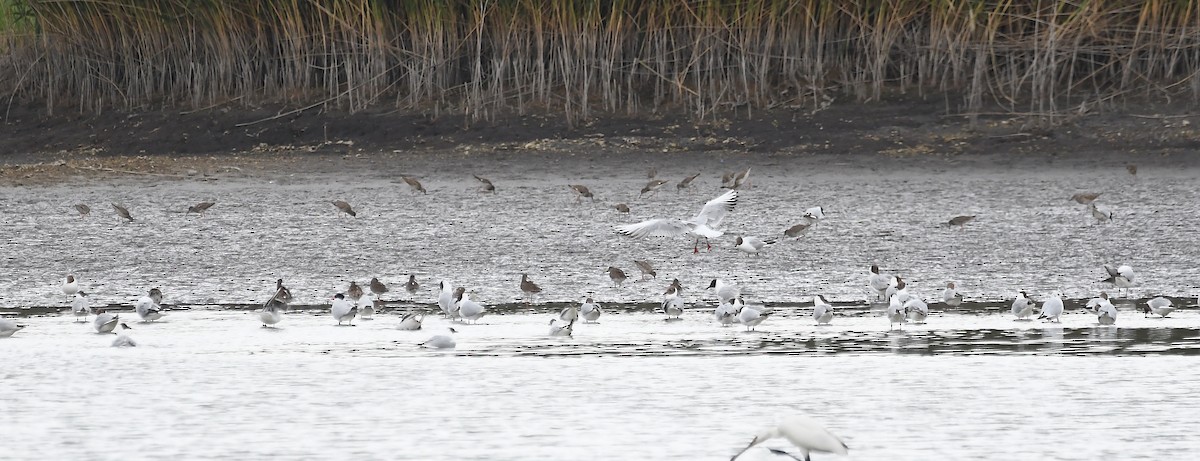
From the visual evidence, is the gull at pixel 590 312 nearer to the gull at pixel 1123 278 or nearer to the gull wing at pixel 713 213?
the gull wing at pixel 713 213

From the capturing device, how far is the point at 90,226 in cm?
1434

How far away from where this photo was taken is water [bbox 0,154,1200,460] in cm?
706

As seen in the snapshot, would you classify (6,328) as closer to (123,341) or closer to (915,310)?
(123,341)

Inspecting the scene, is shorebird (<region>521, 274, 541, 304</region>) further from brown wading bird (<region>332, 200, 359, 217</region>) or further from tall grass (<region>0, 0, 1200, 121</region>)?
tall grass (<region>0, 0, 1200, 121</region>)

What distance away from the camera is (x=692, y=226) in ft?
42.8

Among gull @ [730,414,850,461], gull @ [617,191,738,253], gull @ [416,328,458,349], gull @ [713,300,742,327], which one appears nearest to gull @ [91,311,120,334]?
gull @ [416,328,458,349]

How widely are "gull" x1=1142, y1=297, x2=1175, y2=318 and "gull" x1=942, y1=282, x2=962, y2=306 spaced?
3.67ft

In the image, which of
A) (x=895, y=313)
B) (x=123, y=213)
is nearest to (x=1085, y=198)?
(x=895, y=313)

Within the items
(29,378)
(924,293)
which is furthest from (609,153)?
→ (29,378)

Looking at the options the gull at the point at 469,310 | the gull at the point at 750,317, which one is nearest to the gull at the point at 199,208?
the gull at the point at 469,310

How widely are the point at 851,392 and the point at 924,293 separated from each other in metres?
3.76

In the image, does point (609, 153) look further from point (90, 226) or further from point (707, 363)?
point (707, 363)

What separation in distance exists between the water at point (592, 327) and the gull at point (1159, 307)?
7 centimetres

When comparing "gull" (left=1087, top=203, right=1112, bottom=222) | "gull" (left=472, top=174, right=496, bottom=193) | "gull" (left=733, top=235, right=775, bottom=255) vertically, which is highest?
"gull" (left=472, top=174, right=496, bottom=193)
